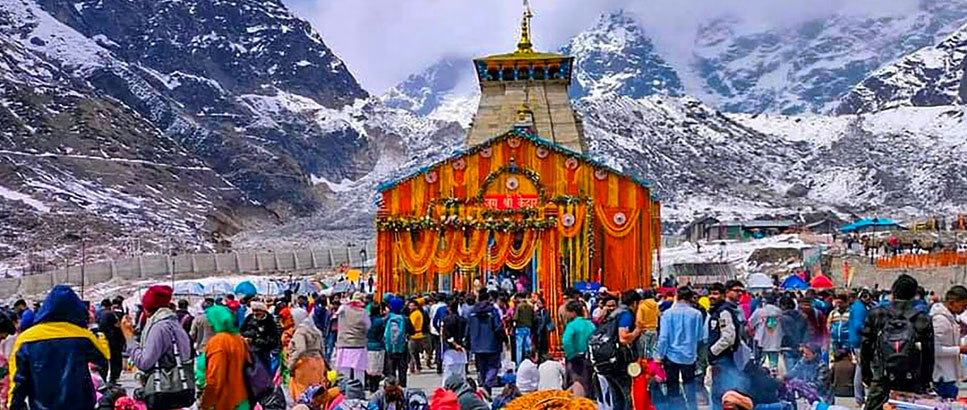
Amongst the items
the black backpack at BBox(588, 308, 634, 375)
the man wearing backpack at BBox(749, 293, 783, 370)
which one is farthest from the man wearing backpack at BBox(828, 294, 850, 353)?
the black backpack at BBox(588, 308, 634, 375)

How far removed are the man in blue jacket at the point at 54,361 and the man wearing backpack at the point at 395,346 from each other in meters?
6.71

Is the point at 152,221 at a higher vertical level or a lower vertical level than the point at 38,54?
lower

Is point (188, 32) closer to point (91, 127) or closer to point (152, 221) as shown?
point (91, 127)

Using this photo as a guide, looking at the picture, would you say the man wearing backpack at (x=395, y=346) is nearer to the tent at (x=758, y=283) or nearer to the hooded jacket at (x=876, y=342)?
the hooded jacket at (x=876, y=342)

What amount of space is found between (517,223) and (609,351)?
15.0m

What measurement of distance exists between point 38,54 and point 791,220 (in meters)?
79.5

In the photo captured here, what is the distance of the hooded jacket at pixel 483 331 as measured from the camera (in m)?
13.2

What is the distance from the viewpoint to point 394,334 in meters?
13.5

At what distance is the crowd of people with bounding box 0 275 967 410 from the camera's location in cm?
680

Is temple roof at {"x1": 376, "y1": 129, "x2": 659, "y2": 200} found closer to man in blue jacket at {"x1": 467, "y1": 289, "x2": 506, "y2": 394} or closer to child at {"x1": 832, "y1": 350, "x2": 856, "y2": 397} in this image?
man in blue jacket at {"x1": 467, "y1": 289, "x2": 506, "y2": 394}

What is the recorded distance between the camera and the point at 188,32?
536ft

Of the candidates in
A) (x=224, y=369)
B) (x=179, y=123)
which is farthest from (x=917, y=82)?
(x=224, y=369)

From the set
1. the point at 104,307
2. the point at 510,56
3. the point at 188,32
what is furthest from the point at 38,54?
the point at 104,307

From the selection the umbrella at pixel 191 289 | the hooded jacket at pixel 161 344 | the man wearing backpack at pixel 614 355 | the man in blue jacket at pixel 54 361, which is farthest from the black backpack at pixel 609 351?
the umbrella at pixel 191 289
